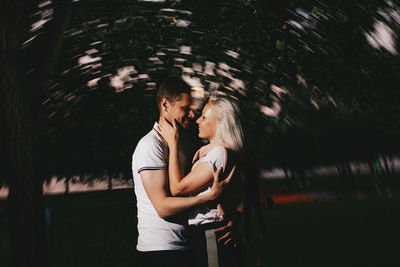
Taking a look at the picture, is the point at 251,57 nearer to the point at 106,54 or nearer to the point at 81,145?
the point at 106,54

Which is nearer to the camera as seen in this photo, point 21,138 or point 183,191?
point 183,191

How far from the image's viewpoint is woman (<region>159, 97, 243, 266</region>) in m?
3.14

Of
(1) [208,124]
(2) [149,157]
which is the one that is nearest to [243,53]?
(1) [208,124]

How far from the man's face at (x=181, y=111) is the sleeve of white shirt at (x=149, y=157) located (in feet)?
1.12

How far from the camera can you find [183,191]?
312 cm

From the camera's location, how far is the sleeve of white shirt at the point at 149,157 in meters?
3.04

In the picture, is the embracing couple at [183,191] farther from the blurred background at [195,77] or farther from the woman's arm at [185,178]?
the blurred background at [195,77]

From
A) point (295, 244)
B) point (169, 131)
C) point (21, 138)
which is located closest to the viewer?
point (169, 131)

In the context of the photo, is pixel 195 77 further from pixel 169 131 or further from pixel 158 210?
pixel 158 210

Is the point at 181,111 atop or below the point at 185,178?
atop

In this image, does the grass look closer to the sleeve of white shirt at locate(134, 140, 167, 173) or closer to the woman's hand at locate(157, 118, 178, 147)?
the woman's hand at locate(157, 118, 178, 147)

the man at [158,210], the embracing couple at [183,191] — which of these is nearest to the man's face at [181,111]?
Answer: the embracing couple at [183,191]

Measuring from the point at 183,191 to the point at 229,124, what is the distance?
0.67 meters

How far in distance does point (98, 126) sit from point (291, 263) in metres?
12.0
